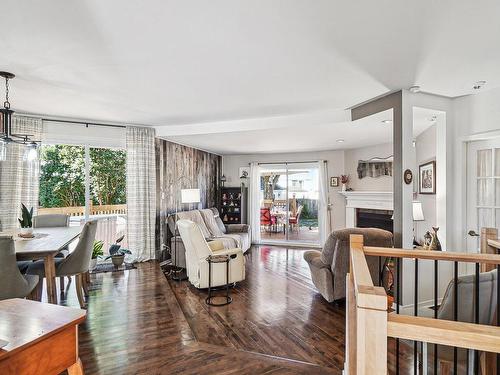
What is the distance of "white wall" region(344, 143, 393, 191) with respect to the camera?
6.03 meters

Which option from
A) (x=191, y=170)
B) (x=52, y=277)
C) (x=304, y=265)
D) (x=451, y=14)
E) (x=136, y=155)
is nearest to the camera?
(x=451, y=14)

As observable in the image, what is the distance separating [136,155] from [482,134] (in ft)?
16.3

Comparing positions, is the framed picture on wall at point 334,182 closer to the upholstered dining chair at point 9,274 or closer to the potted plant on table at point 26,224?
the potted plant on table at point 26,224

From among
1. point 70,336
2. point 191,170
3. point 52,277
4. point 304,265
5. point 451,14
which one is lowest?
point 304,265

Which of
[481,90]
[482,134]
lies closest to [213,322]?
[482,134]

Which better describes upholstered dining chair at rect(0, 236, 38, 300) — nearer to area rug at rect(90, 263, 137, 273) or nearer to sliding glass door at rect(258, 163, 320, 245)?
area rug at rect(90, 263, 137, 273)

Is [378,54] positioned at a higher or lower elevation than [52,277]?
higher

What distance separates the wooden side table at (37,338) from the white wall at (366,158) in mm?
6030

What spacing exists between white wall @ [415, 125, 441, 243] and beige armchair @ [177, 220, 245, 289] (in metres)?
3.07

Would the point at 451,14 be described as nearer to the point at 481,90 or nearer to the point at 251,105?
the point at 481,90

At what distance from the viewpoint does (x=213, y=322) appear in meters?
3.08

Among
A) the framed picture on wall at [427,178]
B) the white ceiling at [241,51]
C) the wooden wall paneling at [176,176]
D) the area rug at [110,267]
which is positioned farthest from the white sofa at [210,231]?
the framed picture on wall at [427,178]

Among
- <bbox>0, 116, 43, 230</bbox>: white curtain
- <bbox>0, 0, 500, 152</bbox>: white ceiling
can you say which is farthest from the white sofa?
<bbox>0, 0, 500, 152</bbox>: white ceiling

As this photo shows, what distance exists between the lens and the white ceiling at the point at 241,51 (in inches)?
70.7
